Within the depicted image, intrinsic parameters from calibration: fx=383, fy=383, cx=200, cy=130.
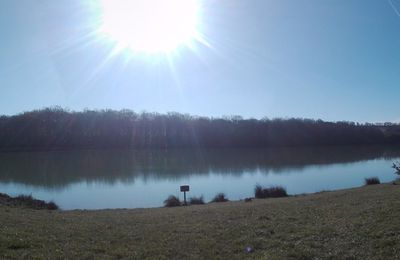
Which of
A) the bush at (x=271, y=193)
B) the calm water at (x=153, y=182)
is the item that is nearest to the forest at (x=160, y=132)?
the calm water at (x=153, y=182)

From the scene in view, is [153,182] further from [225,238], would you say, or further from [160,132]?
[160,132]

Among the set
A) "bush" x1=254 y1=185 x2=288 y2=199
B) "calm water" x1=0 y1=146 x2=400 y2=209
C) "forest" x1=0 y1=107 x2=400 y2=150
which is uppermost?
"forest" x1=0 y1=107 x2=400 y2=150

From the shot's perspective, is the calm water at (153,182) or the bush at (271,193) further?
the calm water at (153,182)

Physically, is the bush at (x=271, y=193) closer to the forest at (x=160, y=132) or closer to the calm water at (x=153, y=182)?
the calm water at (x=153, y=182)

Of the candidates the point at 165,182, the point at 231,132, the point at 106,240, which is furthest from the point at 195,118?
the point at 106,240

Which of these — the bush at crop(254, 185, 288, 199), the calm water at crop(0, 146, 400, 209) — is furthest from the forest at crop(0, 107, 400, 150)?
the bush at crop(254, 185, 288, 199)

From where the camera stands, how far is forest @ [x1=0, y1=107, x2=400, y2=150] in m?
90.8

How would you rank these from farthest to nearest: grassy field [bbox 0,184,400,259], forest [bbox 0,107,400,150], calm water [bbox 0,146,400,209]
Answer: forest [bbox 0,107,400,150]
calm water [bbox 0,146,400,209]
grassy field [bbox 0,184,400,259]

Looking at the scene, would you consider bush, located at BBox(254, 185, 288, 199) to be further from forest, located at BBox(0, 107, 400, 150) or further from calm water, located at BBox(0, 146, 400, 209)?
forest, located at BBox(0, 107, 400, 150)

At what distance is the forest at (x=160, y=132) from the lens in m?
90.8

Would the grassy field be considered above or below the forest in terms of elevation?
below

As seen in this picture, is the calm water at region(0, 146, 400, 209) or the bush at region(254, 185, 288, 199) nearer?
the bush at region(254, 185, 288, 199)

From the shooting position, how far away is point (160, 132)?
102 meters

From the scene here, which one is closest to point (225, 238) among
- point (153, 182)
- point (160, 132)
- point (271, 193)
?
point (271, 193)
